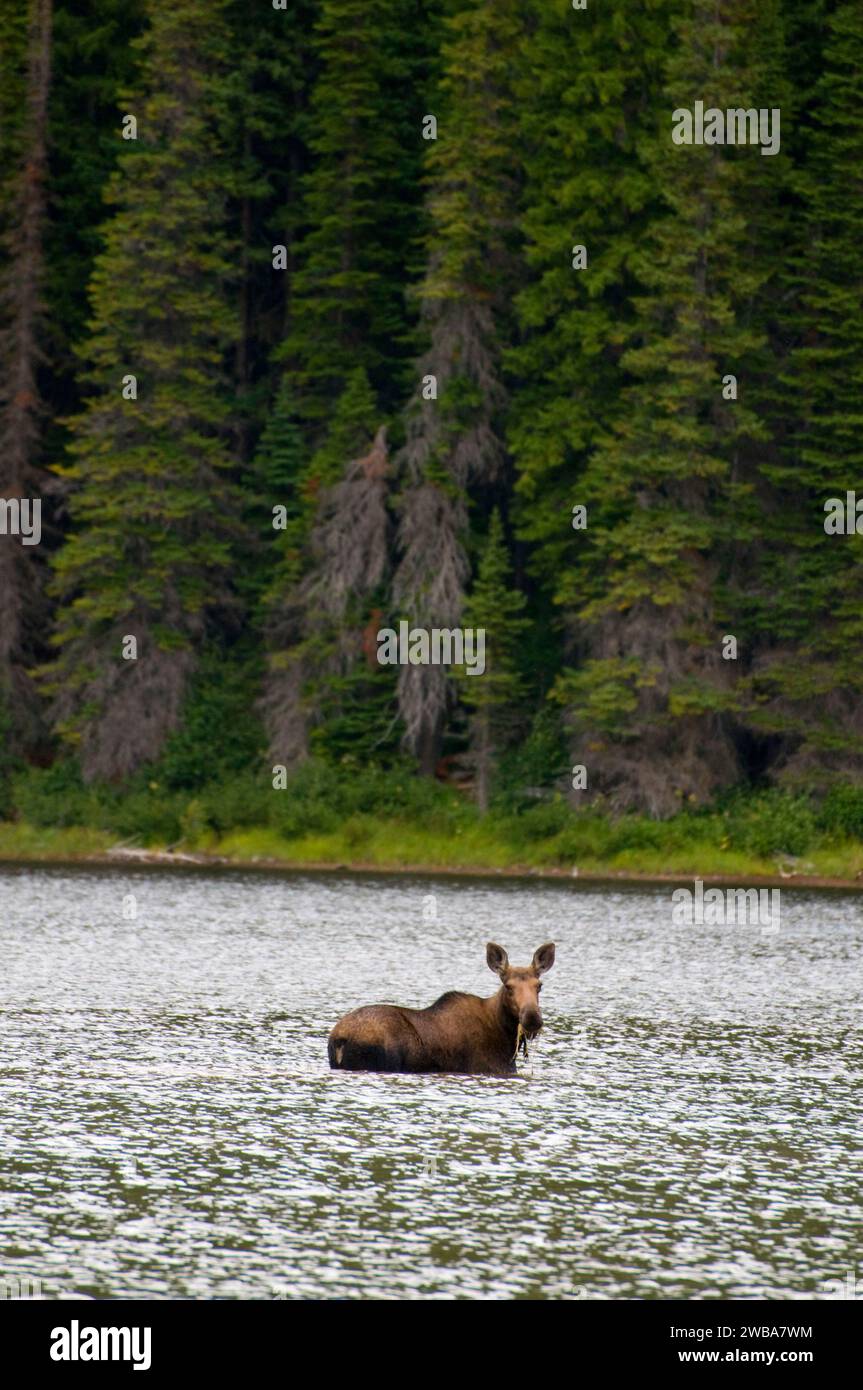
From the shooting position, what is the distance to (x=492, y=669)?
58.2m

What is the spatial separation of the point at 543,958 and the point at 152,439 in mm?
43872

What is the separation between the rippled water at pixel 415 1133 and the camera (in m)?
14.3

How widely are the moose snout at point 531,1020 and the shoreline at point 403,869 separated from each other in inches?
1230

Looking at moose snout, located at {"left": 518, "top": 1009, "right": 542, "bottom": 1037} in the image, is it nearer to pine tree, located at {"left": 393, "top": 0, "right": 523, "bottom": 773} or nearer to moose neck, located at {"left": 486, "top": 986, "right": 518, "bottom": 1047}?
moose neck, located at {"left": 486, "top": 986, "right": 518, "bottom": 1047}

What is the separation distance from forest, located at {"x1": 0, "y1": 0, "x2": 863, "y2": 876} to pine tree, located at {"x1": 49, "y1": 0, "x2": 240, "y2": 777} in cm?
12

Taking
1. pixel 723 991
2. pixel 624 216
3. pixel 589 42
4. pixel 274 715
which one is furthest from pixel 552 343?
pixel 723 991

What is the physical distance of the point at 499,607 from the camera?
58.1 m

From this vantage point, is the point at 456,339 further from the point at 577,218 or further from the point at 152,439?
the point at 152,439

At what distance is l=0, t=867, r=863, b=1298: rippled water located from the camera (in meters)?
14.3

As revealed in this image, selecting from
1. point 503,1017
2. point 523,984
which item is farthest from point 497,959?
point 503,1017

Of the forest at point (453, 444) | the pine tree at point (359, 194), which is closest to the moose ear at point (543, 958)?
the forest at point (453, 444)

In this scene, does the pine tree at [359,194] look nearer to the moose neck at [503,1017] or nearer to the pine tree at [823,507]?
the pine tree at [823,507]

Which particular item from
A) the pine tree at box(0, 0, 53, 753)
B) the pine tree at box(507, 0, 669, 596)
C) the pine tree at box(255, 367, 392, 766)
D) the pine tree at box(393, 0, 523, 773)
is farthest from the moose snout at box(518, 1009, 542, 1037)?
the pine tree at box(0, 0, 53, 753)
